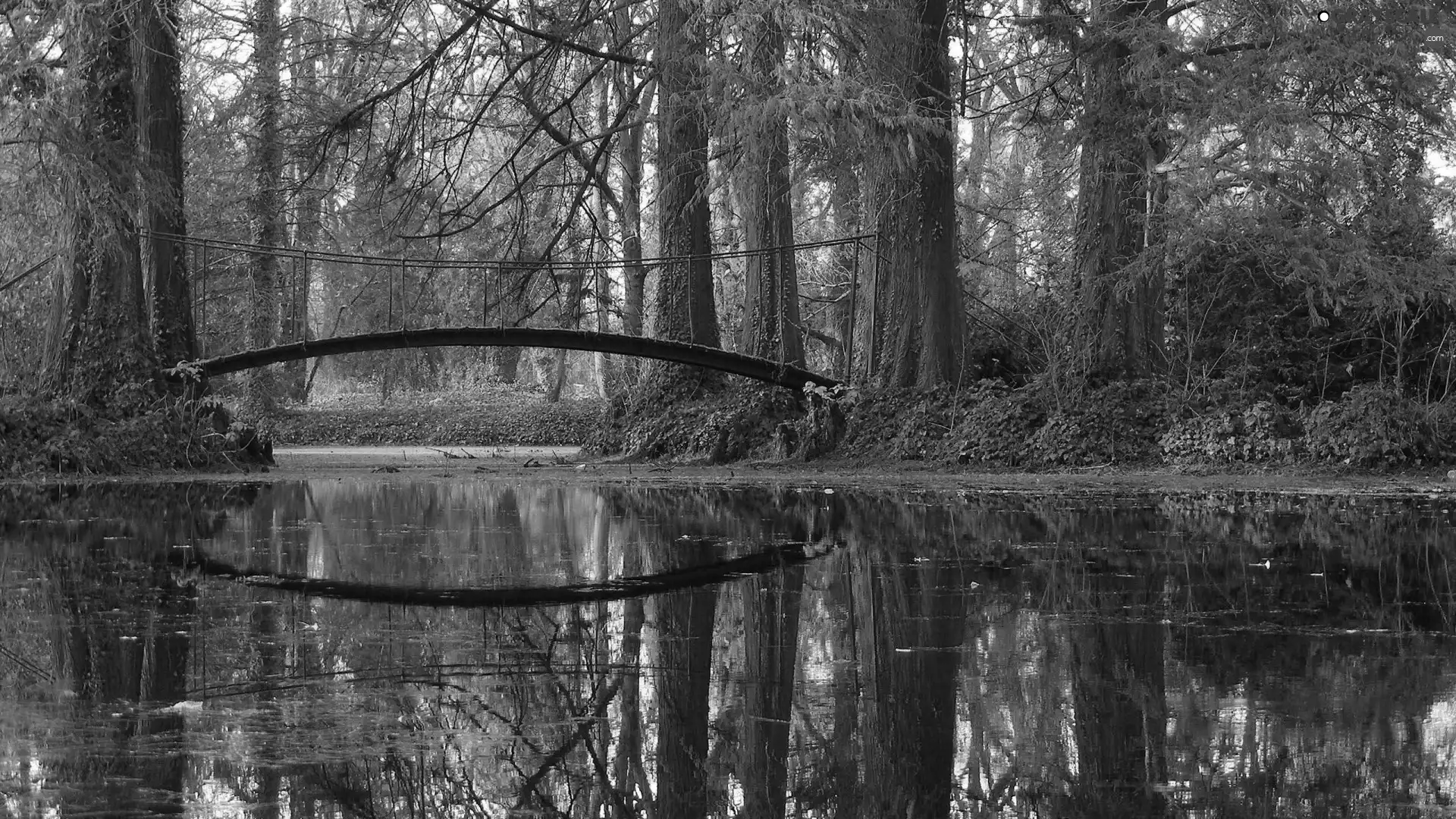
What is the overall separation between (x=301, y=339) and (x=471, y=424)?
33.4 ft

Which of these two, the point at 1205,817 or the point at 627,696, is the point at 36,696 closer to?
the point at 627,696

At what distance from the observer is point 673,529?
9062 mm

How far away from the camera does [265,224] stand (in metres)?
25.6

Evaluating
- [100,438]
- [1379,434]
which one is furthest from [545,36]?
[1379,434]

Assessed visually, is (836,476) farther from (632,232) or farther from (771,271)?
(632,232)

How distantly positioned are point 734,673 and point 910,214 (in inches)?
417

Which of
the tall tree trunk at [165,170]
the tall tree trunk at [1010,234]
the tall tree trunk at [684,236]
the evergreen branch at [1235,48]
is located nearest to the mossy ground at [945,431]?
the tall tree trunk at [684,236]

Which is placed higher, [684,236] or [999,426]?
[684,236]

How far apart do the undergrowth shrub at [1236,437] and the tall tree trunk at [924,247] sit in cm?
224

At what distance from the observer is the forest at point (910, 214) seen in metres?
12.6

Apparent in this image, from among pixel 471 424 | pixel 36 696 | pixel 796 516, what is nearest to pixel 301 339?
pixel 796 516

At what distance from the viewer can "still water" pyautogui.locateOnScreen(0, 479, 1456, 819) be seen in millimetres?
3197

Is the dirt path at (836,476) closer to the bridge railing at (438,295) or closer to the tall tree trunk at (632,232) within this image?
the bridge railing at (438,295)

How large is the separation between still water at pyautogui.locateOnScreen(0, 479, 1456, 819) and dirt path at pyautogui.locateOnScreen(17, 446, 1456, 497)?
3256 millimetres
